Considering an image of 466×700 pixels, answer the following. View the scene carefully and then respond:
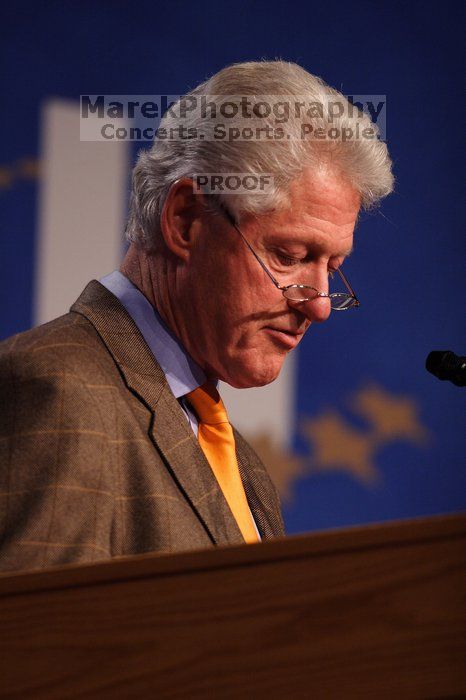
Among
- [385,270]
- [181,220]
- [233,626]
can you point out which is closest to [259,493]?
[181,220]

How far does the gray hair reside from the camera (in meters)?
1.28

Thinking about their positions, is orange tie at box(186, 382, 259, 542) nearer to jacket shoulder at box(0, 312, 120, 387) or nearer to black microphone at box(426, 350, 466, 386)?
jacket shoulder at box(0, 312, 120, 387)

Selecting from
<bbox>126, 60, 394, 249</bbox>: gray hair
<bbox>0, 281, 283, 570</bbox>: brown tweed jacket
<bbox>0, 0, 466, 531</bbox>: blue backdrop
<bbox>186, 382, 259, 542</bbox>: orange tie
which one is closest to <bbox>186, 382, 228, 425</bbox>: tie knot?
<bbox>186, 382, 259, 542</bbox>: orange tie

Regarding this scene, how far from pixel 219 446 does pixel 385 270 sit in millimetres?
1375

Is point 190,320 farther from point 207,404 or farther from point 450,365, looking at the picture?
point 450,365

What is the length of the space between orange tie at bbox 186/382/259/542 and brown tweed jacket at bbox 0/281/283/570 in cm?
12

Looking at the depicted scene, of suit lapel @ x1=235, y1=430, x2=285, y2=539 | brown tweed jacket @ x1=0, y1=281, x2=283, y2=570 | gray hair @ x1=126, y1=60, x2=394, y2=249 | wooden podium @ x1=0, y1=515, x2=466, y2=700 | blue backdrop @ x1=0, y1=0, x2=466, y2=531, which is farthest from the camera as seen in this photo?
blue backdrop @ x1=0, y1=0, x2=466, y2=531

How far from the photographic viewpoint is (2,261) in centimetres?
222

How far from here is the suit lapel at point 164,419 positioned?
115cm

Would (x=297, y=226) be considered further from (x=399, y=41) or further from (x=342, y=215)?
(x=399, y=41)

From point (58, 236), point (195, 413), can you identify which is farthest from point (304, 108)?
point (58, 236)

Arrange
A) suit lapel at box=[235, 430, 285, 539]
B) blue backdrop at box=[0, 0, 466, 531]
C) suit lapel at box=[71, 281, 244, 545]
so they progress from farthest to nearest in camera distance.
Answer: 1. blue backdrop at box=[0, 0, 466, 531]
2. suit lapel at box=[235, 430, 285, 539]
3. suit lapel at box=[71, 281, 244, 545]

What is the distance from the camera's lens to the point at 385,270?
102 inches

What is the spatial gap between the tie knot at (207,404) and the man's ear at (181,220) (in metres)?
0.19
